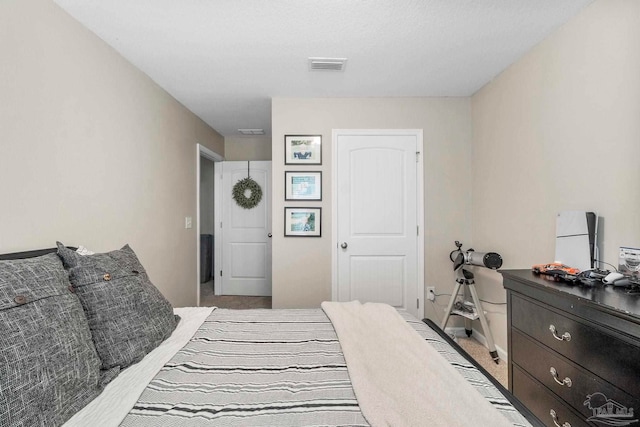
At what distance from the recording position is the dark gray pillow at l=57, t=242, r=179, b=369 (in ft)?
3.82

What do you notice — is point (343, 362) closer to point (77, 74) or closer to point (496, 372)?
point (496, 372)

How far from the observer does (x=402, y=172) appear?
318cm

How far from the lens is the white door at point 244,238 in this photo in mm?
4500

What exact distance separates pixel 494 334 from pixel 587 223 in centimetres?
145

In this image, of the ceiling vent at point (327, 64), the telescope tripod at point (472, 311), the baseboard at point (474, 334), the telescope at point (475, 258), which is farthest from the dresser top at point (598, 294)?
Answer: the ceiling vent at point (327, 64)

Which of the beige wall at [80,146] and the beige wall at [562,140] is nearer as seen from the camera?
the beige wall at [80,146]

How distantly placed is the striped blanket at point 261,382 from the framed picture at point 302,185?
68.3 inches

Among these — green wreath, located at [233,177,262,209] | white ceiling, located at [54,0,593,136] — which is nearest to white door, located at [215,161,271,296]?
green wreath, located at [233,177,262,209]

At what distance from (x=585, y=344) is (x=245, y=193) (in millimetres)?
4020

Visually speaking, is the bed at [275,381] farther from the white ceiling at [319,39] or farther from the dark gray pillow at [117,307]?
the white ceiling at [319,39]

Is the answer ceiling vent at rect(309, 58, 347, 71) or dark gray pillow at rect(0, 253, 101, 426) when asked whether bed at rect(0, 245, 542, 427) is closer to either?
dark gray pillow at rect(0, 253, 101, 426)

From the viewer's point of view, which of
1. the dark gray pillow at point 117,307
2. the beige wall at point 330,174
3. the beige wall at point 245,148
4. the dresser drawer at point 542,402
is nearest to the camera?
the dark gray pillow at point 117,307

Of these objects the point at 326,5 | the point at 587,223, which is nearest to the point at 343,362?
the point at 587,223

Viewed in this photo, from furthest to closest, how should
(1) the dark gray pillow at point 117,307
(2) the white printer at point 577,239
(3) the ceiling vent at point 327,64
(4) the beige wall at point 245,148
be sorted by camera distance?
(4) the beige wall at point 245,148
(3) the ceiling vent at point 327,64
(2) the white printer at point 577,239
(1) the dark gray pillow at point 117,307
